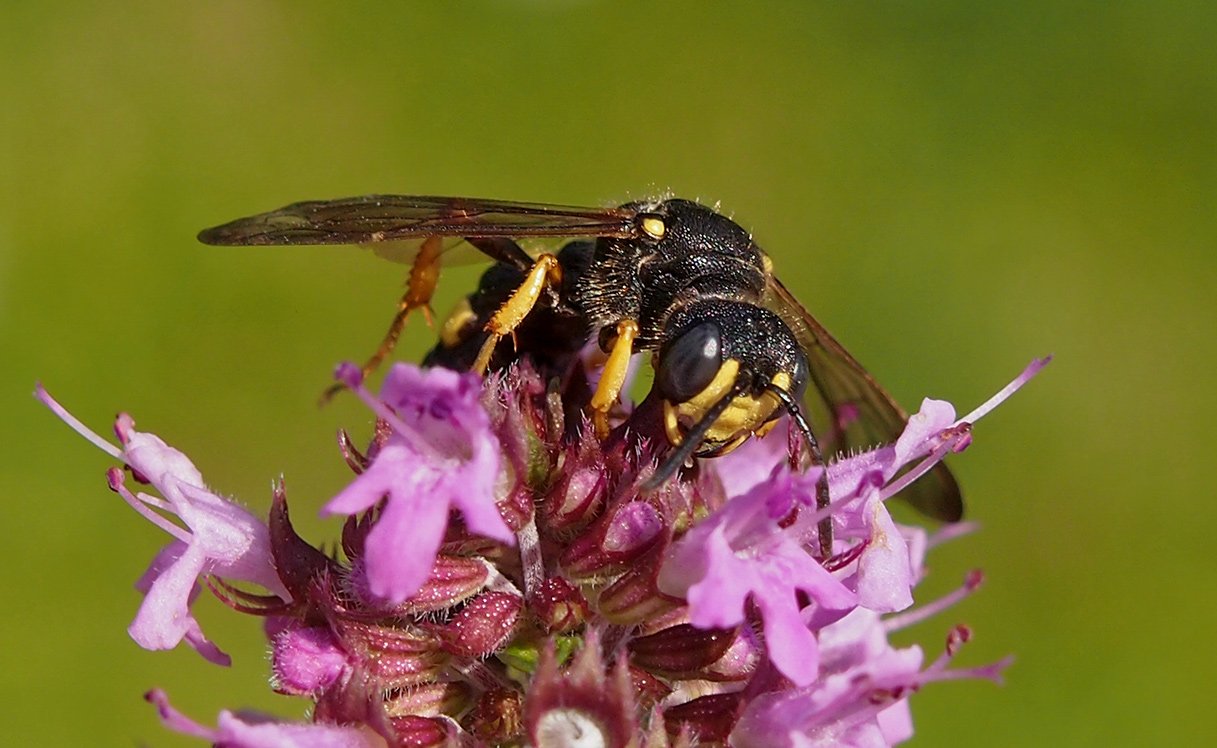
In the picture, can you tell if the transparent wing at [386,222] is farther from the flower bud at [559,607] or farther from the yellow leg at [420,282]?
the flower bud at [559,607]

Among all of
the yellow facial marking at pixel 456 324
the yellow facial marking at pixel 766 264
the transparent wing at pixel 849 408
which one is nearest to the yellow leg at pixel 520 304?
the yellow facial marking at pixel 456 324

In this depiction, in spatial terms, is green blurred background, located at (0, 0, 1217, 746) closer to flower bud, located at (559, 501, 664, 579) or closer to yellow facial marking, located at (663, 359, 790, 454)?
flower bud, located at (559, 501, 664, 579)

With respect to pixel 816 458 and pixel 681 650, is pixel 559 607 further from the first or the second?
pixel 816 458

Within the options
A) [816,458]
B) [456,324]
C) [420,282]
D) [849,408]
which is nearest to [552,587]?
[816,458]

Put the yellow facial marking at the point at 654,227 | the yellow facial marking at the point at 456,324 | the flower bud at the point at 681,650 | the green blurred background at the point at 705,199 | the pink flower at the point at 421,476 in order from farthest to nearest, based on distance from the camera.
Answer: the green blurred background at the point at 705,199 < the yellow facial marking at the point at 456,324 < the yellow facial marking at the point at 654,227 < the flower bud at the point at 681,650 < the pink flower at the point at 421,476

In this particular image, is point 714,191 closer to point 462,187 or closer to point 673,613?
point 462,187

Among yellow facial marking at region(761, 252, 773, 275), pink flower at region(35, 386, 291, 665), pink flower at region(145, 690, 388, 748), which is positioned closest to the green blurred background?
pink flower at region(35, 386, 291, 665)
